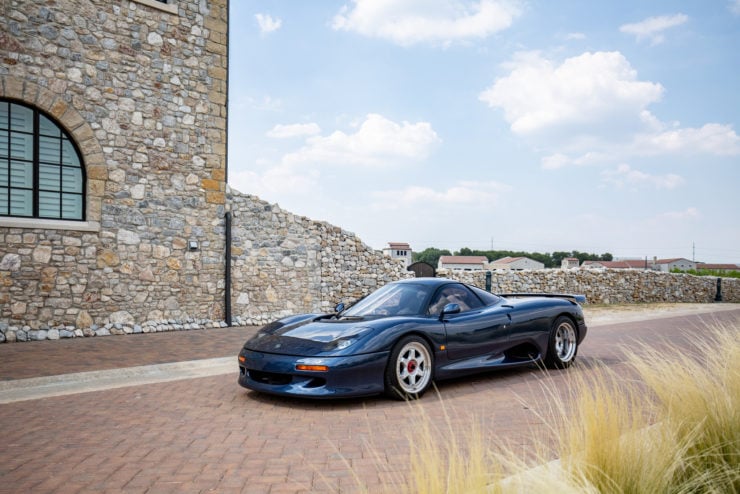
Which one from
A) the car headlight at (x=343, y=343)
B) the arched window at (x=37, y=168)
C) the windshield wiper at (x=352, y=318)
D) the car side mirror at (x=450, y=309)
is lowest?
the car headlight at (x=343, y=343)

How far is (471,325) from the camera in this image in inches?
271

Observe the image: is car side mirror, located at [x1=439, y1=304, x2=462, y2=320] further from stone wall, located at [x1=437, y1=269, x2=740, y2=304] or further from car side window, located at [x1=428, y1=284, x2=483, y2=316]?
stone wall, located at [x1=437, y1=269, x2=740, y2=304]

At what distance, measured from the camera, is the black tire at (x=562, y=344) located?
7.80 metres

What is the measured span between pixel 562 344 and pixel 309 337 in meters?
3.79

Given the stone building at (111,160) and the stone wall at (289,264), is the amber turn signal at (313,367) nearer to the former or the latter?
the stone building at (111,160)

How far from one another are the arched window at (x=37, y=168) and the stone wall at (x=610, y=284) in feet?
41.2

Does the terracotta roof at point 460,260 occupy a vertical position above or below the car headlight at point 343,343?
above

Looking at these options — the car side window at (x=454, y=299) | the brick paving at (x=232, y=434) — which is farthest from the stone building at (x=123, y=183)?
the car side window at (x=454, y=299)

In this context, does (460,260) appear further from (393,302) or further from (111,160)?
(393,302)

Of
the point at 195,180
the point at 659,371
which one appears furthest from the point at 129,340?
the point at 659,371

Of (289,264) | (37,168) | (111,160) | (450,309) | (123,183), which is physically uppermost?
(111,160)

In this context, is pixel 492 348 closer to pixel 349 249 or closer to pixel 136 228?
pixel 136 228

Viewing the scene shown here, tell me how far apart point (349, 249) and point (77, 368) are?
936 cm

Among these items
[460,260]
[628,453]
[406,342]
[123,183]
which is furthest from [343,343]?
[460,260]
